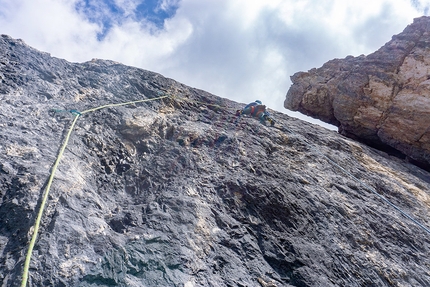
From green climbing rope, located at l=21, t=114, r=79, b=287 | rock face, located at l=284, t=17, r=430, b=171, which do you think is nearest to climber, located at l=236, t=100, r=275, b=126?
rock face, located at l=284, t=17, r=430, b=171

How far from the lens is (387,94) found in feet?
31.3

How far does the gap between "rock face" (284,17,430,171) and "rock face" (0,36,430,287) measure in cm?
338

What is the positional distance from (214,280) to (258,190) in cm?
167

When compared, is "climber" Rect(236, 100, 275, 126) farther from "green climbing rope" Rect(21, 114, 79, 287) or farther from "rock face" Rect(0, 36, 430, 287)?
"green climbing rope" Rect(21, 114, 79, 287)

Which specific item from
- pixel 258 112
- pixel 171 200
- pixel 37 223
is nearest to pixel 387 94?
pixel 258 112

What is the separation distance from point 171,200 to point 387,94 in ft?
27.7

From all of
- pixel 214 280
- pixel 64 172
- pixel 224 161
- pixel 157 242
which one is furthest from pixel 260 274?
pixel 64 172

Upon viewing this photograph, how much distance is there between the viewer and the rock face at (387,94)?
9.03 metres

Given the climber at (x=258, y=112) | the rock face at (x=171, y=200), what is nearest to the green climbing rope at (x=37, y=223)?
the rock face at (x=171, y=200)

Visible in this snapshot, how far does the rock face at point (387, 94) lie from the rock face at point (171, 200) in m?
3.38

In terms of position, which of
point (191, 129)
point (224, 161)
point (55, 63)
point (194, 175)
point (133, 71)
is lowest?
point (194, 175)

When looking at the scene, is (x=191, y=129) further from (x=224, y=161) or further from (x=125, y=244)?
(x=125, y=244)

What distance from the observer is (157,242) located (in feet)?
10.3

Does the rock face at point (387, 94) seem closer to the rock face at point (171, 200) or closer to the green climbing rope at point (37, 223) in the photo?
the rock face at point (171, 200)
